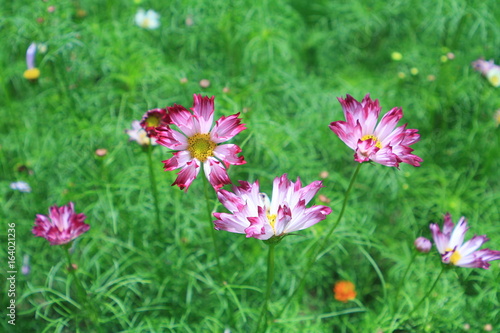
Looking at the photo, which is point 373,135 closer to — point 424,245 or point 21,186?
A: point 424,245

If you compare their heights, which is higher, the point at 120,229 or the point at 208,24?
the point at 208,24

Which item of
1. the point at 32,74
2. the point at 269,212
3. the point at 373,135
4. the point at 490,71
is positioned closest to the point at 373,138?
the point at 373,135

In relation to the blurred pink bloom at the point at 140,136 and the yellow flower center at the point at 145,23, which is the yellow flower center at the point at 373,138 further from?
the yellow flower center at the point at 145,23

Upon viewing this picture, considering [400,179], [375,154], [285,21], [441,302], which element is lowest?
[441,302]

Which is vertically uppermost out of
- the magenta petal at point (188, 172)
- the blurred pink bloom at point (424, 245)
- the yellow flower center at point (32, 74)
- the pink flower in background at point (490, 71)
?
the magenta petal at point (188, 172)

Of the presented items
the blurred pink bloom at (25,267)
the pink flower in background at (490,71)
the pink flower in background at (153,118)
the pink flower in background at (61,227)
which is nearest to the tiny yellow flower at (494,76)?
the pink flower in background at (490,71)

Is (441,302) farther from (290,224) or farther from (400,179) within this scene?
(290,224)

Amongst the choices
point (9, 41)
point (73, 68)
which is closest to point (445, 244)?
point (73, 68)
